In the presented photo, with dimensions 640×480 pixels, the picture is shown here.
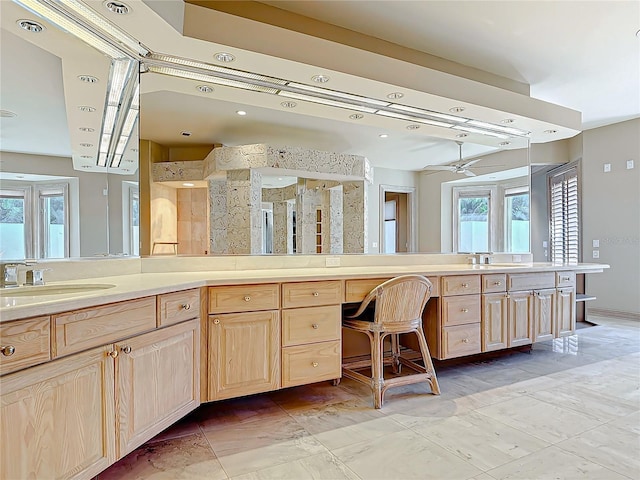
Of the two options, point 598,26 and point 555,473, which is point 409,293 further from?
point 598,26

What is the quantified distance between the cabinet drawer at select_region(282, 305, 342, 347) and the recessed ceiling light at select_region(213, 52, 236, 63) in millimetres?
1580

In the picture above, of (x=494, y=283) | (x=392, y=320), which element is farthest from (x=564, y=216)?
(x=392, y=320)

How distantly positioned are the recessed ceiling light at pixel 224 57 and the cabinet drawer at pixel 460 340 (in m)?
2.36

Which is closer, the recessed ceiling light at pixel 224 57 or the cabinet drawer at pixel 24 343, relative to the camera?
the cabinet drawer at pixel 24 343

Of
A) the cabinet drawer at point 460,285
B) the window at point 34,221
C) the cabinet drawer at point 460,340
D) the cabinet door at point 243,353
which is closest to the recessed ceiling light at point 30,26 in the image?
the window at point 34,221

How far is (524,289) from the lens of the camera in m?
3.30

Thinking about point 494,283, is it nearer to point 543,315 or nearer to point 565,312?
point 543,315

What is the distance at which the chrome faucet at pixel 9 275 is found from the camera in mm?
1740

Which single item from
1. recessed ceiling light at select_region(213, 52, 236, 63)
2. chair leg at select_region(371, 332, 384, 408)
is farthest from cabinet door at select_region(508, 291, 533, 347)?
recessed ceiling light at select_region(213, 52, 236, 63)

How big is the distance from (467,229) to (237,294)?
2.58 meters

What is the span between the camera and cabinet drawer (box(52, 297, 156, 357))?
4.45 ft

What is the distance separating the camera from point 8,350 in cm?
118

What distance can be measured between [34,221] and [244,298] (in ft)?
3.71

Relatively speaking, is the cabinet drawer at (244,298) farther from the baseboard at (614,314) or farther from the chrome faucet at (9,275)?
the baseboard at (614,314)
